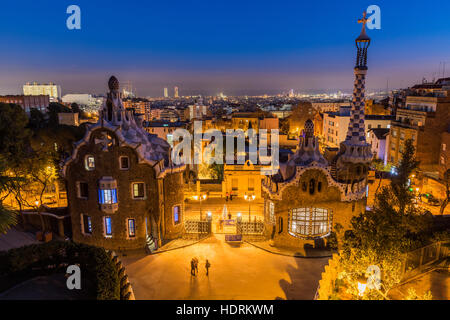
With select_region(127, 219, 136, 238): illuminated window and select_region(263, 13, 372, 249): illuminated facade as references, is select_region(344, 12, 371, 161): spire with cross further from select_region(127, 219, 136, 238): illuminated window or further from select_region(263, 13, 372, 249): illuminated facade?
select_region(127, 219, 136, 238): illuminated window

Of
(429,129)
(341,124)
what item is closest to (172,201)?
(429,129)

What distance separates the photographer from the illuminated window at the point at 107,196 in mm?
28209

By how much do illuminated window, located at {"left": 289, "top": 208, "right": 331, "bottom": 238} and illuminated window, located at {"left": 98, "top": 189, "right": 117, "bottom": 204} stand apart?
52.0 feet

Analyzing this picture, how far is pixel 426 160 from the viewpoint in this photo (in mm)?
54469

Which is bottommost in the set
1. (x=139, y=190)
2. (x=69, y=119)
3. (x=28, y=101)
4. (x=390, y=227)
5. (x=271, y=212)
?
(x=271, y=212)

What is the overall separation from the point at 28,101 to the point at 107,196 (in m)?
97.6

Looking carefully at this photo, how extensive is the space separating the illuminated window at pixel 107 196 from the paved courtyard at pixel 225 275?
5166mm

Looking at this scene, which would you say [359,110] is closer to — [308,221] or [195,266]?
[308,221]

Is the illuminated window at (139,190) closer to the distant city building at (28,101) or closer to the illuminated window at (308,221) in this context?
the illuminated window at (308,221)

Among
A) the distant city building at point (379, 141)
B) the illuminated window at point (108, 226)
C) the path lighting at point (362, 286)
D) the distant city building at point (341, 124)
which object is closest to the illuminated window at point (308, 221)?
the path lighting at point (362, 286)

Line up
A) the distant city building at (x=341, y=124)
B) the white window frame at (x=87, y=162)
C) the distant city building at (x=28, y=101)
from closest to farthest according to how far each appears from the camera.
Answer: the white window frame at (x=87, y=162) → the distant city building at (x=341, y=124) → the distant city building at (x=28, y=101)

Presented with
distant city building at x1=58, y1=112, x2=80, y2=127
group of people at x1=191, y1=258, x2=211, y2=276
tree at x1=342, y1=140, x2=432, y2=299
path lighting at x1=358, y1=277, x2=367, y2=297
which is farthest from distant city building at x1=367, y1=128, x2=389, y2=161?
distant city building at x1=58, y1=112, x2=80, y2=127

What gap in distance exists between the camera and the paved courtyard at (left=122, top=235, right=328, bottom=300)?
21953 millimetres

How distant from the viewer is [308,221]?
28.7 metres
